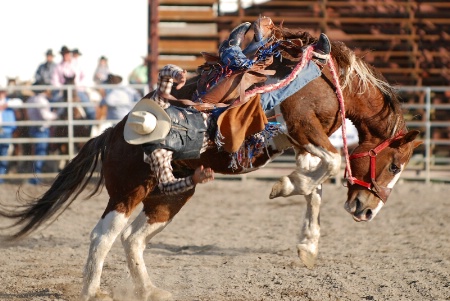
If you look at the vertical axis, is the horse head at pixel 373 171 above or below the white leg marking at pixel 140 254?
above

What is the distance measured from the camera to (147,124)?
4.39m

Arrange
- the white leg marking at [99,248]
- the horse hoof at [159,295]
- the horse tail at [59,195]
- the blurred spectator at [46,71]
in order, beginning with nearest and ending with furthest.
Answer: the white leg marking at [99,248]
the horse hoof at [159,295]
the horse tail at [59,195]
the blurred spectator at [46,71]

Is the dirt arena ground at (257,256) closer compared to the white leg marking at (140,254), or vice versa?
the white leg marking at (140,254)

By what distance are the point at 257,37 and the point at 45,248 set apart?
2.94m

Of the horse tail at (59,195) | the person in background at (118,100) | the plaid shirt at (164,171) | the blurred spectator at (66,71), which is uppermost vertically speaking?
the plaid shirt at (164,171)

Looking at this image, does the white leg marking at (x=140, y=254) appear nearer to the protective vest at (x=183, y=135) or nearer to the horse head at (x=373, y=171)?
the protective vest at (x=183, y=135)

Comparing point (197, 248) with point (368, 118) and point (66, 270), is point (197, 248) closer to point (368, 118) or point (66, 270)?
point (66, 270)

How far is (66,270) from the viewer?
5.91 m

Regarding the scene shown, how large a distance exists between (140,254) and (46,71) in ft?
27.7

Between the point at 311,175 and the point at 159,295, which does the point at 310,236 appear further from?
the point at 159,295

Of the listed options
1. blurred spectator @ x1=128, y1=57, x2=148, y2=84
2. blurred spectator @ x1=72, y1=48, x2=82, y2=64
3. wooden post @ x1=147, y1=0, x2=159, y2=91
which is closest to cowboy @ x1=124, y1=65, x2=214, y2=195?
Answer: blurred spectator @ x1=72, y1=48, x2=82, y2=64

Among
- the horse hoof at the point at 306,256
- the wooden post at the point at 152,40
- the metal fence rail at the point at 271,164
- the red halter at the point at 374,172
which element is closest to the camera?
the red halter at the point at 374,172

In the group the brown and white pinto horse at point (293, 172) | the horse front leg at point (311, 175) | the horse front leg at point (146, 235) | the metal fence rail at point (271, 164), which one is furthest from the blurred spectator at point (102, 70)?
the horse front leg at point (311, 175)

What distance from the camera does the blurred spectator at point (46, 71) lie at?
12812 mm
